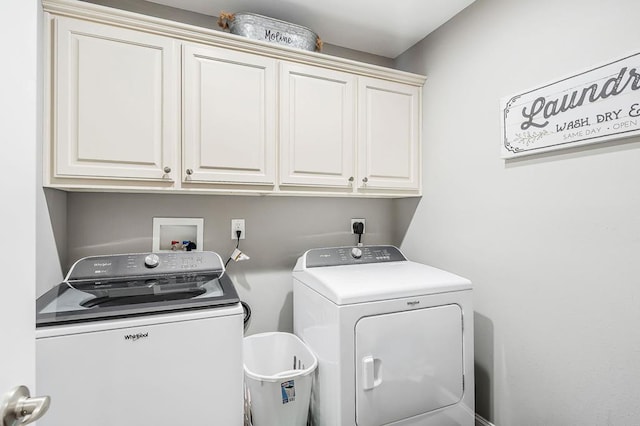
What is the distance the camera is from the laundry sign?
113 cm

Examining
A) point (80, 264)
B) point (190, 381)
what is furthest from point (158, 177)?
point (190, 381)

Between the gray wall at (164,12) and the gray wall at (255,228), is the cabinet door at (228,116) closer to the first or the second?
the gray wall at (255,228)

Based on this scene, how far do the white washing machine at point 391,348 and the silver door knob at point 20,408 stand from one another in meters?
1.00

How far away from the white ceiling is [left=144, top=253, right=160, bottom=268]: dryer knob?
4.77ft

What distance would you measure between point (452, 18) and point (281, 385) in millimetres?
2307

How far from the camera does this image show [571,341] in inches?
52.2

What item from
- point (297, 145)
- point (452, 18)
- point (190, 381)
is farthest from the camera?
point (452, 18)

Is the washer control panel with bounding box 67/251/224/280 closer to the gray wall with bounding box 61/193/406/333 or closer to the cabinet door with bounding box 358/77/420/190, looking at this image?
the gray wall with bounding box 61/193/406/333

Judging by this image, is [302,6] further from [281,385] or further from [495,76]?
[281,385]

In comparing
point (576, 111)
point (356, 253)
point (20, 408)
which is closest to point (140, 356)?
point (20, 408)

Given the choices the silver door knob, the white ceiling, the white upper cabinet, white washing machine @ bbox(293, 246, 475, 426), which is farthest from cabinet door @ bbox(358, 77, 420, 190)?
the silver door knob

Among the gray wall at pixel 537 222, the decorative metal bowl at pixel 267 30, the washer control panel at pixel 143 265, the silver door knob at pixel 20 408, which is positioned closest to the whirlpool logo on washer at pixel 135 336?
the washer control panel at pixel 143 265

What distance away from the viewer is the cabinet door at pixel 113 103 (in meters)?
1.32

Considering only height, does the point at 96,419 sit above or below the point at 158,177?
below
